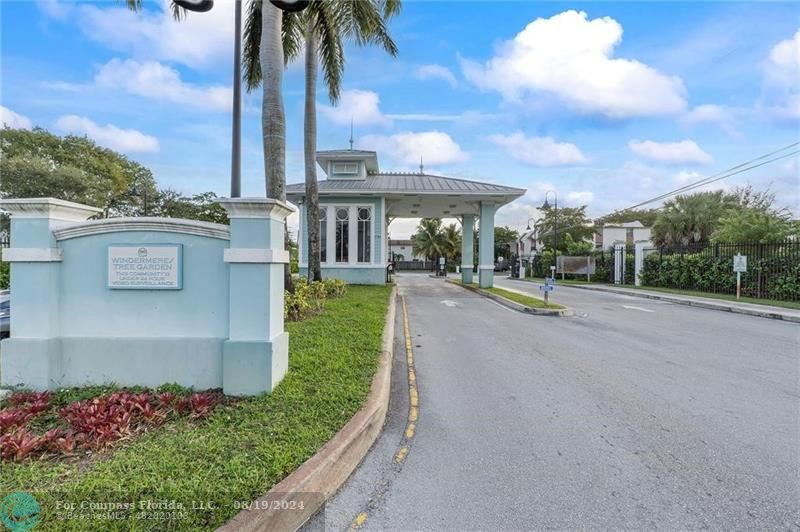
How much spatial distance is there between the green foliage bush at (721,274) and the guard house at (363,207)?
973 centimetres

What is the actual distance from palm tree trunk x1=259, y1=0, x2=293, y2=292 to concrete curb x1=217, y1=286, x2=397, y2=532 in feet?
22.2

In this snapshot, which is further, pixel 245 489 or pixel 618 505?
pixel 618 505

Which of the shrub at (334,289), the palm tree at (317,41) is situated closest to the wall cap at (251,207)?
the shrub at (334,289)

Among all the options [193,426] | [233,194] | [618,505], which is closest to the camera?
[618,505]

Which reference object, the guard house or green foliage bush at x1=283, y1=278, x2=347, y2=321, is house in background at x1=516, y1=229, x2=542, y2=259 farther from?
green foliage bush at x1=283, y1=278, x2=347, y2=321

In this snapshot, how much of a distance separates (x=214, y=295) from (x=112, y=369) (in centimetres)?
138

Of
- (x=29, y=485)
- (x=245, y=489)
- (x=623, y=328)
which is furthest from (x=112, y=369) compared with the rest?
(x=623, y=328)

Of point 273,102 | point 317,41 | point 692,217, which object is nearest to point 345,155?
point 317,41

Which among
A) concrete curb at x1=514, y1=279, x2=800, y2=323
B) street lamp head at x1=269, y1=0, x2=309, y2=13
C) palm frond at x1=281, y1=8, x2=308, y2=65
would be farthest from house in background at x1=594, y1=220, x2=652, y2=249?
street lamp head at x1=269, y1=0, x2=309, y2=13

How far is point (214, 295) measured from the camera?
4.45 meters

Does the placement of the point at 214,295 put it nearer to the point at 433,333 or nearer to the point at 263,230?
the point at 263,230

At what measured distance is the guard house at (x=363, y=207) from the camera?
18359 mm

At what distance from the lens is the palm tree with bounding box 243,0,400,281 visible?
11430 mm

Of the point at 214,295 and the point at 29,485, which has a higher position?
the point at 214,295
